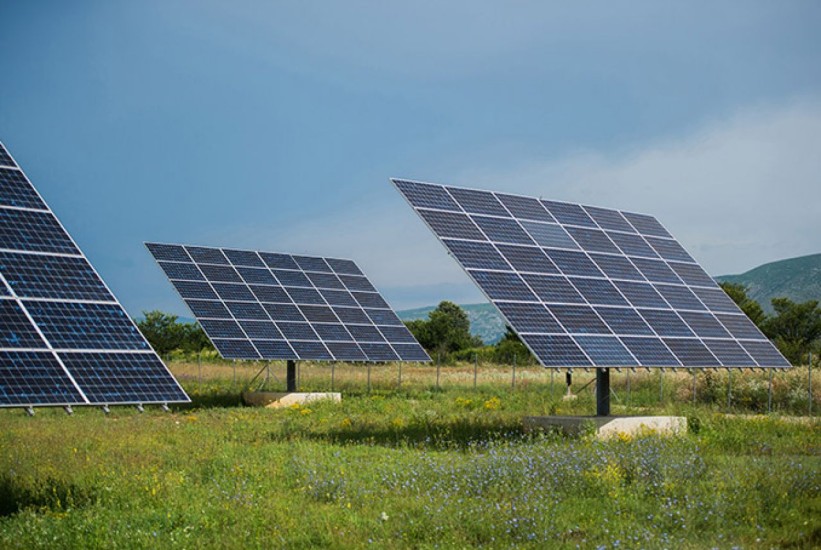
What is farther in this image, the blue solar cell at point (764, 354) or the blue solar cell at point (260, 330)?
the blue solar cell at point (260, 330)

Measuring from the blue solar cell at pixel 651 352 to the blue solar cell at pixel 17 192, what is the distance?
13700mm

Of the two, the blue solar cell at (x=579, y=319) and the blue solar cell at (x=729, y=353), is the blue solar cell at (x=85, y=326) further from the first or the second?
the blue solar cell at (x=729, y=353)

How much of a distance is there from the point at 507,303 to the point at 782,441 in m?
6.96

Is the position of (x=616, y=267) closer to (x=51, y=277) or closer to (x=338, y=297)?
(x=51, y=277)

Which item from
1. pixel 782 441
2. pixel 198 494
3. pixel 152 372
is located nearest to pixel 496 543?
pixel 198 494

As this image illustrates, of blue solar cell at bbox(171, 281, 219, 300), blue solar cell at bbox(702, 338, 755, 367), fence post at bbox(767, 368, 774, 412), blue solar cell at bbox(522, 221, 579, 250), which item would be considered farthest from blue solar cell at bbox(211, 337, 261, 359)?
fence post at bbox(767, 368, 774, 412)

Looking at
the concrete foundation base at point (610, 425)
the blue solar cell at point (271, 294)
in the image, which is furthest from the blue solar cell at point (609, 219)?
the blue solar cell at point (271, 294)

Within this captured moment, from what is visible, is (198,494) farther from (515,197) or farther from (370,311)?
(370,311)

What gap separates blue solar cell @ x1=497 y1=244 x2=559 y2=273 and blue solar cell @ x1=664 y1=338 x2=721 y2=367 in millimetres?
3591

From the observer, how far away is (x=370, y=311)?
37750mm

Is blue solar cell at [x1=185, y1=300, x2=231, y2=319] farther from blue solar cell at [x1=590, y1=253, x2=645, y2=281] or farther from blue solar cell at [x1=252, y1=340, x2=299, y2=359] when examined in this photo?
blue solar cell at [x1=590, y1=253, x2=645, y2=281]

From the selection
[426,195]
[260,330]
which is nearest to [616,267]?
[426,195]

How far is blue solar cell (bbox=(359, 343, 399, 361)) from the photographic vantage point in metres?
34.3

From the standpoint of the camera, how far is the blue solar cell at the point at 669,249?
2729 centimetres
